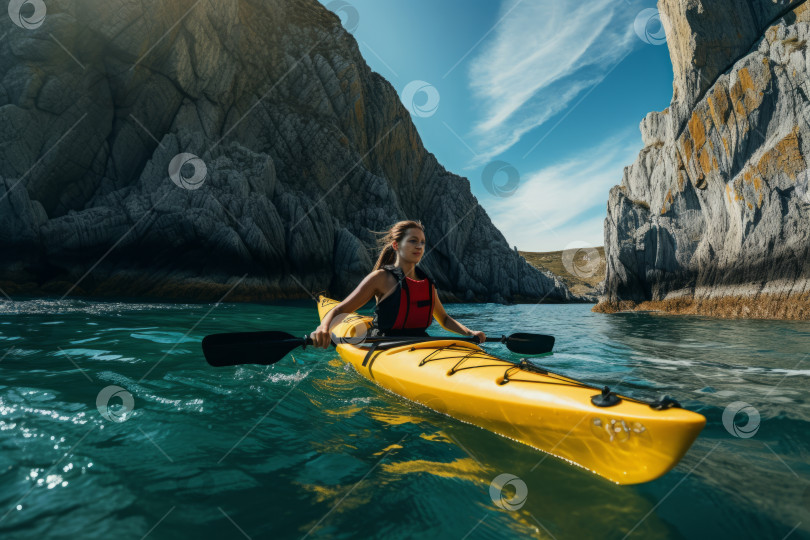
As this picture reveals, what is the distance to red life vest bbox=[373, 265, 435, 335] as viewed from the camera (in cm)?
468

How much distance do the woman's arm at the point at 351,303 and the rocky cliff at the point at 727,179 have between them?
54.7ft

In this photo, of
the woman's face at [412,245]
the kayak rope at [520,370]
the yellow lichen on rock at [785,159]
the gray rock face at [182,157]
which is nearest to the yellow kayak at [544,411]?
the kayak rope at [520,370]

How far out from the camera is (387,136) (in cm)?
4503

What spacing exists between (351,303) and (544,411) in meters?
2.43

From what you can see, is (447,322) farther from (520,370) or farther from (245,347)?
(245,347)

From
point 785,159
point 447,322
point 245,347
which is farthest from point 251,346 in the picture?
point 785,159

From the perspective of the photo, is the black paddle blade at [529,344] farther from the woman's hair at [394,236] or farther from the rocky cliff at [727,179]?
the rocky cliff at [727,179]

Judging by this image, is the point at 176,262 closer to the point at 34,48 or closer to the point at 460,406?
the point at 34,48

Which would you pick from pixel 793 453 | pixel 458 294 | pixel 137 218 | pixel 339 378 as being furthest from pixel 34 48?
pixel 458 294

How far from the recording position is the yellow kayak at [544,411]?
2.13 meters

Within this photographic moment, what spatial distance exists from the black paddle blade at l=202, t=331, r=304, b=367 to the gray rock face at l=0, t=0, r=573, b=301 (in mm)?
18670

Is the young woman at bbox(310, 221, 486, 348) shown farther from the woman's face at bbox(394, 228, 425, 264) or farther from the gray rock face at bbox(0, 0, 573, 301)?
the gray rock face at bbox(0, 0, 573, 301)

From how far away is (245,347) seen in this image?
13.2ft

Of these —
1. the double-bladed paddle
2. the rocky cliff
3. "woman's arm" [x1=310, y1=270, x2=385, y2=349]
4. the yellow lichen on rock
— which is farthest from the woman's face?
the yellow lichen on rock
